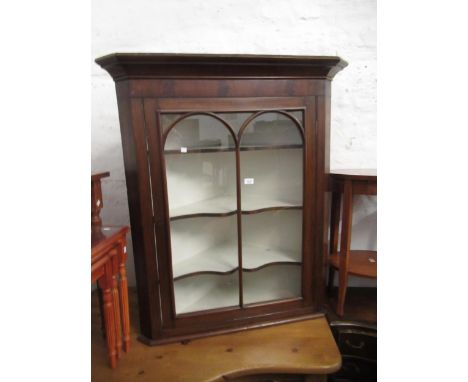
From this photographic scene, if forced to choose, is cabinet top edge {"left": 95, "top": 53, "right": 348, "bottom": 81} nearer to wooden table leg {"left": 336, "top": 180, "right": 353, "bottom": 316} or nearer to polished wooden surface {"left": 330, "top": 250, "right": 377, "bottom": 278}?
wooden table leg {"left": 336, "top": 180, "right": 353, "bottom": 316}

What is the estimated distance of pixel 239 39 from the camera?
1467 mm

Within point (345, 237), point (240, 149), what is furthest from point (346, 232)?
point (240, 149)

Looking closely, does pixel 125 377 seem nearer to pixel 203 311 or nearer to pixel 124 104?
pixel 203 311

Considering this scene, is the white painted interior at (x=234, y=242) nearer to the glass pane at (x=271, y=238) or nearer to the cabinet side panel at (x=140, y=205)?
the glass pane at (x=271, y=238)

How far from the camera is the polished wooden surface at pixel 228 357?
1030 mm

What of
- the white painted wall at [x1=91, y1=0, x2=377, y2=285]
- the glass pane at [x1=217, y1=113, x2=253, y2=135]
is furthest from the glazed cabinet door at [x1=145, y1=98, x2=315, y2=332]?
the white painted wall at [x1=91, y1=0, x2=377, y2=285]

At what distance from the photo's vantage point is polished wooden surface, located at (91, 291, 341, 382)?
1030 millimetres

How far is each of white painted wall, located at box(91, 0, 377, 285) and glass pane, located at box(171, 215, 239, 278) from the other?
0.49m

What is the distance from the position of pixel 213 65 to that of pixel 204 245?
2.33ft

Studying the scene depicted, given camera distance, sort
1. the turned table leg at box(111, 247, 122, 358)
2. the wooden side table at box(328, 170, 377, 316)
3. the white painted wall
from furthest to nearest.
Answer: the white painted wall → the wooden side table at box(328, 170, 377, 316) → the turned table leg at box(111, 247, 122, 358)

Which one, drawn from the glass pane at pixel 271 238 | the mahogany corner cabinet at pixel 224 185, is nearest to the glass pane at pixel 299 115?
the mahogany corner cabinet at pixel 224 185

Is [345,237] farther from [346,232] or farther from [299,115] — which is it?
[299,115]

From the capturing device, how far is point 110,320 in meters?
1.01
